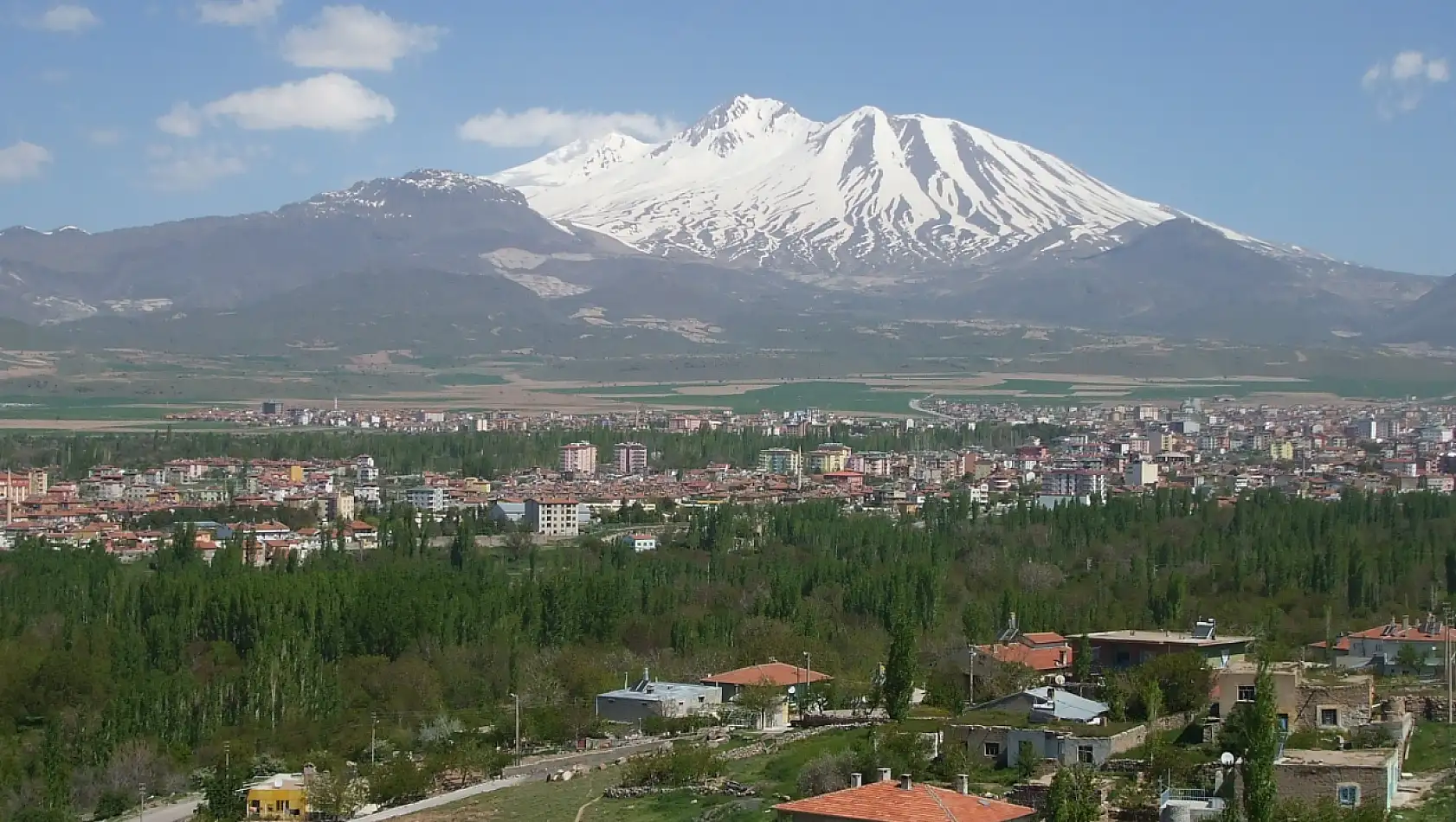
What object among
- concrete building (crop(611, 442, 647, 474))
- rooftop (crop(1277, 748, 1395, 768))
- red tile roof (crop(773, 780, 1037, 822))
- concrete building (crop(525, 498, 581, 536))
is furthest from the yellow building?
concrete building (crop(611, 442, 647, 474))

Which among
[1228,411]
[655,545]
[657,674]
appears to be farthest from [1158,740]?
[1228,411]

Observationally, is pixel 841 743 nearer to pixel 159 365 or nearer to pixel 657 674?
pixel 657 674

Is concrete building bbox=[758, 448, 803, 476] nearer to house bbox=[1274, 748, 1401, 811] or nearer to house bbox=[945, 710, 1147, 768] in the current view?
house bbox=[945, 710, 1147, 768]

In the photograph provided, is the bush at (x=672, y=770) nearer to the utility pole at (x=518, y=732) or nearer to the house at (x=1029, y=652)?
the utility pole at (x=518, y=732)

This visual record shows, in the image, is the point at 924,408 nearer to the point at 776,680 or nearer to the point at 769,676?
the point at 769,676

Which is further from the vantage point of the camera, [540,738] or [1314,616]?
[1314,616]

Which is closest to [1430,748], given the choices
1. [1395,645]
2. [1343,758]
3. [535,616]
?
[1343,758]
